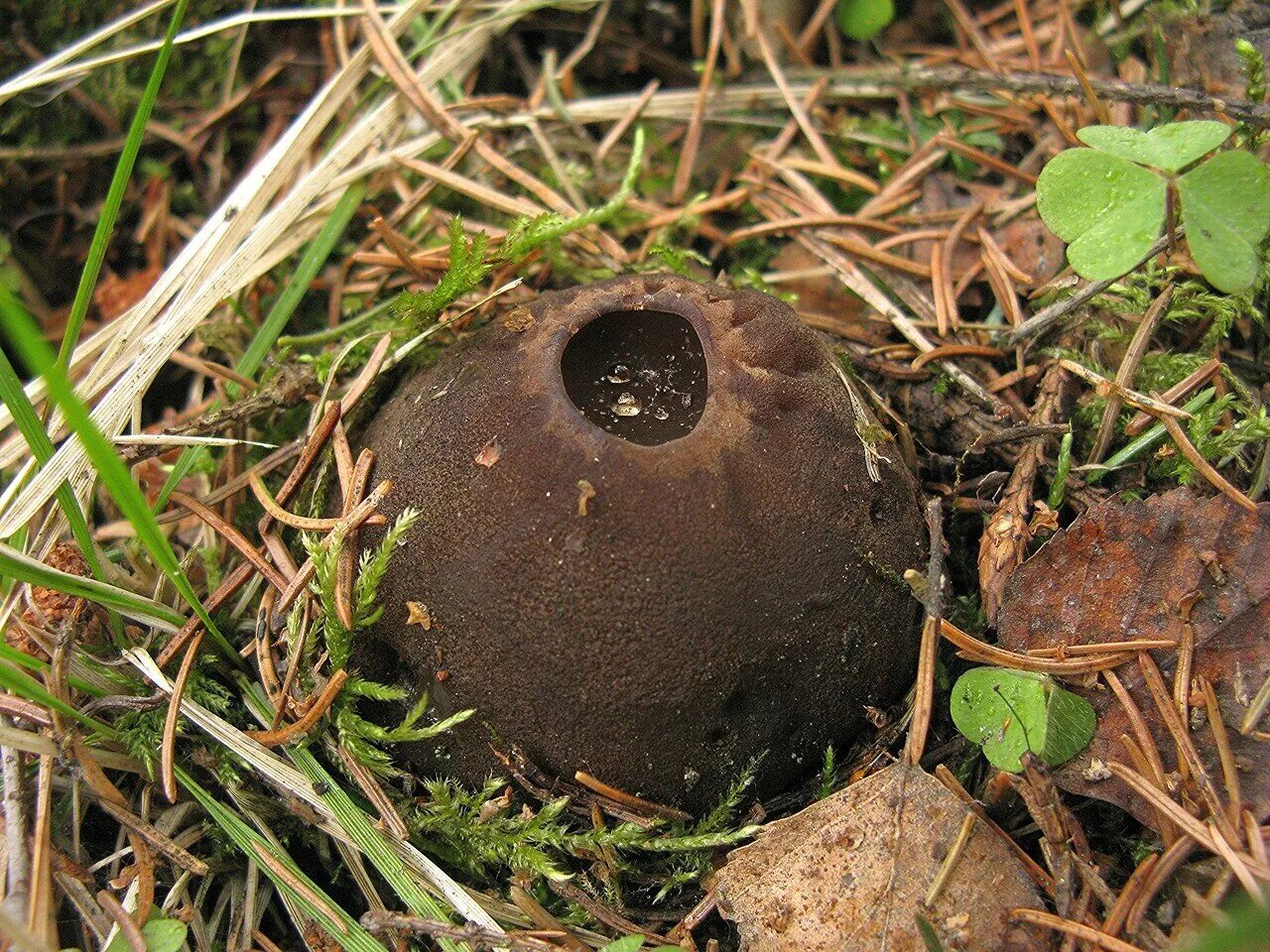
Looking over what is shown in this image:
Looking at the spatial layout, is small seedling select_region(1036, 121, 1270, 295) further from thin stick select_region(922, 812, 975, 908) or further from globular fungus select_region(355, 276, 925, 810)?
thin stick select_region(922, 812, 975, 908)

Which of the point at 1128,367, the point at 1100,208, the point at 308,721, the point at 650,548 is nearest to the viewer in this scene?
the point at 650,548

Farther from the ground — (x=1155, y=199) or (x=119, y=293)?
(x=119, y=293)

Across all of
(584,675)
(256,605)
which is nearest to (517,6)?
(256,605)

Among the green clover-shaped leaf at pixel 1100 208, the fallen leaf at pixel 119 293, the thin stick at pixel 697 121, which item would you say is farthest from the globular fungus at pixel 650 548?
the fallen leaf at pixel 119 293

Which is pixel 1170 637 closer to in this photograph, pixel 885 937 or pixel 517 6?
pixel 885 937

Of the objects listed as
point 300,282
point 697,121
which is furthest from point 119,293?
point 697,121

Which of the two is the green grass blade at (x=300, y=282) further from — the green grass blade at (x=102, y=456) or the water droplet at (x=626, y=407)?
the water droplet at (x=626, y=407)

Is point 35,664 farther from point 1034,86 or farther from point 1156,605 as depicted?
point 1034,86
